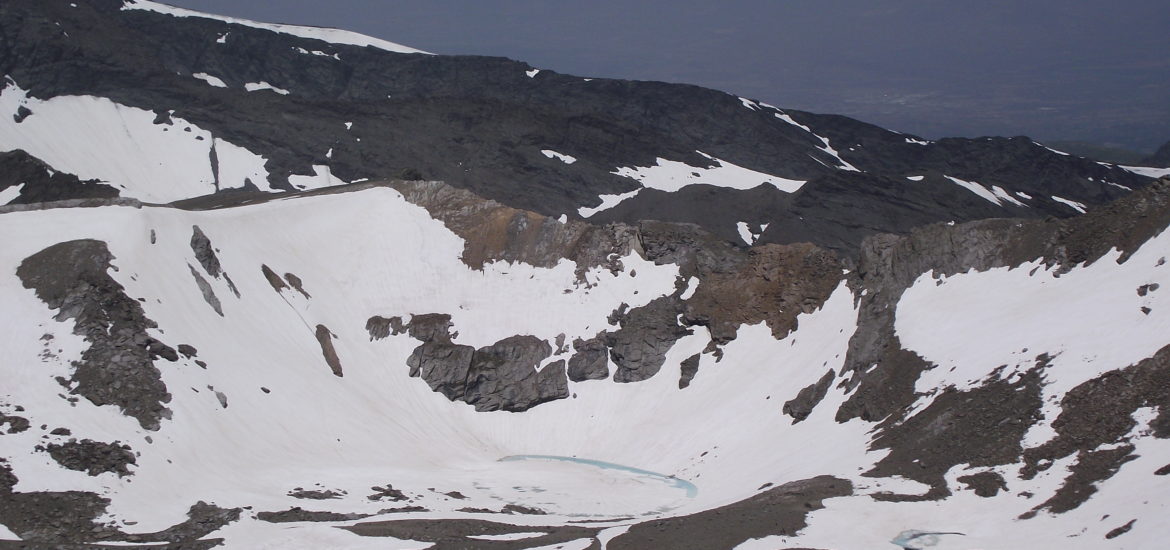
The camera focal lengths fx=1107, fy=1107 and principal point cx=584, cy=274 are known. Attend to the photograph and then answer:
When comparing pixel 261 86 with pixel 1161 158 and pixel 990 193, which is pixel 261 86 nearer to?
pixel 990 193

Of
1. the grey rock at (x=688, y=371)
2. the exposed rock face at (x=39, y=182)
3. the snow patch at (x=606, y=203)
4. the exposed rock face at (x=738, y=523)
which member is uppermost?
the exposed rock face at (x=39, y=182)

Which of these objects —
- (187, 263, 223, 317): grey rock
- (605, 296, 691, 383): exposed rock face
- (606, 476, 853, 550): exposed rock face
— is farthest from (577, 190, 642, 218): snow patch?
(606, 476, 853, 550): exposed rock face

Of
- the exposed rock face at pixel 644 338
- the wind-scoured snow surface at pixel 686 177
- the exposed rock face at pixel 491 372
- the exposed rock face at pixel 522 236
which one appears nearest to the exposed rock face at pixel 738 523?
the exposed rock face at pixel 644 338

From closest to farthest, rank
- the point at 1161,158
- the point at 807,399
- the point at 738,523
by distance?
the point at 738,523
the point at 807,399
the point at 1161,158

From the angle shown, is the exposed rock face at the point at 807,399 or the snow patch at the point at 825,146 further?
the snow patch at the point at 825,146

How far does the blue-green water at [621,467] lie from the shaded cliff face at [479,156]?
172 feet

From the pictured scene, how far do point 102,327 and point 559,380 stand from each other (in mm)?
26476

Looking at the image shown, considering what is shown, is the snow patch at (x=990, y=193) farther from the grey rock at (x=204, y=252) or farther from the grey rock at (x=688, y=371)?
the grey rock at (x=204, y=252)

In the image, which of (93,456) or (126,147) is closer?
(93,456)

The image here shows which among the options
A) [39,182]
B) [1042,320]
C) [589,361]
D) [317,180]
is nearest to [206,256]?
[589,361]

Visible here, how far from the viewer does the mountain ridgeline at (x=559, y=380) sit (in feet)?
127

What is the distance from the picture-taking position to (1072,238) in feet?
170

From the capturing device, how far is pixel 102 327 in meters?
50.3

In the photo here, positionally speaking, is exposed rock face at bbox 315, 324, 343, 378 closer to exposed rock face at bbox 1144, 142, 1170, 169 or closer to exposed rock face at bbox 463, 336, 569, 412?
exposed rock face at bbox 463, 336, 569, 412
